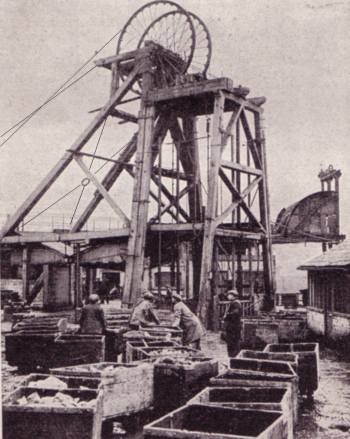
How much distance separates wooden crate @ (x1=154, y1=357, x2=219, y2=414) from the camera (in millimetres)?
8156

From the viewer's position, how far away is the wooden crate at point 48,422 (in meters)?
5.53

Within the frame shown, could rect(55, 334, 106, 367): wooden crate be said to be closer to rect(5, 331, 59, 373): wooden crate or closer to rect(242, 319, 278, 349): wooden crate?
rect(5, 331, 59, 373): wooden crate

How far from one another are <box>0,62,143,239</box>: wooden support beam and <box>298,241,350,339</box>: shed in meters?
8.64

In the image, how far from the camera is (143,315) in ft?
42.3

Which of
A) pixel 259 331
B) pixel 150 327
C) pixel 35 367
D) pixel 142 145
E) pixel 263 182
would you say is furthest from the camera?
pixel 263 182

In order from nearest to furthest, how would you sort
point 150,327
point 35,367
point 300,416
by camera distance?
point 300,416, point 35,367, point 150,327

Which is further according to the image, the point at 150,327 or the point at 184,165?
the point at 184,165

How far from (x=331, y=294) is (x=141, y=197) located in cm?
676

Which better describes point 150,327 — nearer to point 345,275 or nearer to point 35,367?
point 35,367

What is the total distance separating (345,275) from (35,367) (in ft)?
28.8

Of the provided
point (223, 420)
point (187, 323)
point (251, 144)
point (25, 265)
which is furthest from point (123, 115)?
point (223, 420)

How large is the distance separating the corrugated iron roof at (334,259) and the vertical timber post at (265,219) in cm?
241

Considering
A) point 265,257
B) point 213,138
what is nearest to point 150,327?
point 213,138

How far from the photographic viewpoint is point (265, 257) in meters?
21.0
